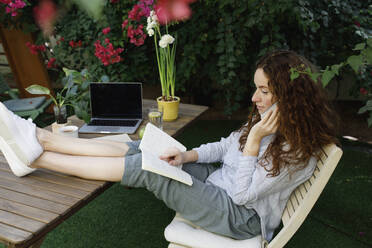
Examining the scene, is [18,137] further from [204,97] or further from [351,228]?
[204,97]

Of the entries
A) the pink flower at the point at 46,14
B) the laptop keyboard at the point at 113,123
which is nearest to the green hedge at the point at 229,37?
the laptop keyboard at the point at 113,123

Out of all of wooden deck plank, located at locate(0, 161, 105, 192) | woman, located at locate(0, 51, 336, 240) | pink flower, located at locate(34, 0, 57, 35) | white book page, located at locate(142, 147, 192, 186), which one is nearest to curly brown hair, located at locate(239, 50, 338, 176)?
woman, located at locate(0, 51, 336, 240)

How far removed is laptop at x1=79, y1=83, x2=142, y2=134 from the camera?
7.06ft

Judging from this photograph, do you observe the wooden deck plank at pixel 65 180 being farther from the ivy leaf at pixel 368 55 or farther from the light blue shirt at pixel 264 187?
the ivy leaf at pixel 368 55

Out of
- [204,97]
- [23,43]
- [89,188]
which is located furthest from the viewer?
[204,97]

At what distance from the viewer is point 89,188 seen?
1.37m

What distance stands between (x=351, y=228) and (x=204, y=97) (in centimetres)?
259

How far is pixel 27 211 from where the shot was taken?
1.19 metres

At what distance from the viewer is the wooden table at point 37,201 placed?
1089 millimetres

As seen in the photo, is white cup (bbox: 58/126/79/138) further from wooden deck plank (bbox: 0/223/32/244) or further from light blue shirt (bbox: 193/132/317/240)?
light blue shirt (bbox: 193/132/317/240)

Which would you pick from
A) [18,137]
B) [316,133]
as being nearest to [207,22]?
[316,133]

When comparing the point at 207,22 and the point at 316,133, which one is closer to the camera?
the point at 316,133

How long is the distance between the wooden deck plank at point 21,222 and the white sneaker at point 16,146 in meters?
0.27

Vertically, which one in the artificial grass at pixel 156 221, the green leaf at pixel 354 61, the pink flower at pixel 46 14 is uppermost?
the pink flower at pixel 46 14
